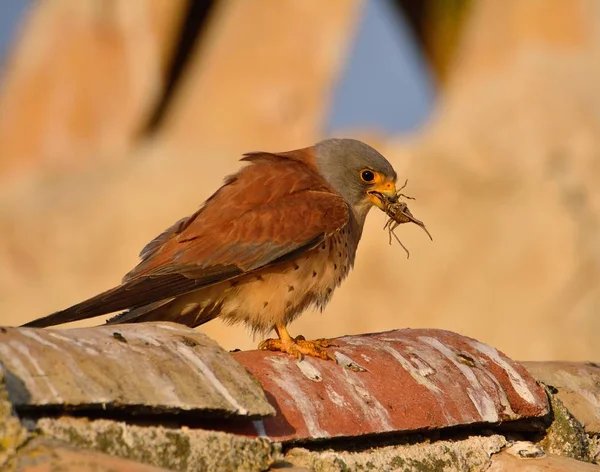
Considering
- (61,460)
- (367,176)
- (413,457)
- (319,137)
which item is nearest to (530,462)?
(413,457)

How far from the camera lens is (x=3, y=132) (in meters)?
20.6

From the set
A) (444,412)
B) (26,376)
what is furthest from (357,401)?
(26,376)

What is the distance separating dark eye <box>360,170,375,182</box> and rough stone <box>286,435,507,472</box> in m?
1.43

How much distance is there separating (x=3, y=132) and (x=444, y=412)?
18.5m

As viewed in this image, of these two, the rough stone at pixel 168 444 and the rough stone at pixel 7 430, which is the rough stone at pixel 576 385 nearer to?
the rough stone at pixel 168 444

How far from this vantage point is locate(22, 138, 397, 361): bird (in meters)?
3.85

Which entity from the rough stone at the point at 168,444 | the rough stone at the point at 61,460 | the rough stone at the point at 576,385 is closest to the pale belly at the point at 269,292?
the rough stone at the point at 576,385

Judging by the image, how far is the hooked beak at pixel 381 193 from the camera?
4.48m

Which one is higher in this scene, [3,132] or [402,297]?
[3,132]

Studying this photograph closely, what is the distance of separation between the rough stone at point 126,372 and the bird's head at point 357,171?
1645 mm

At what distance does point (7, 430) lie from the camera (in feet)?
7.03

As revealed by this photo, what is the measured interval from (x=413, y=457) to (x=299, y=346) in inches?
23.1

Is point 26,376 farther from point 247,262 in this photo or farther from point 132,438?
point 247,262

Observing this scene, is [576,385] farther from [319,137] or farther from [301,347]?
[319,137]
